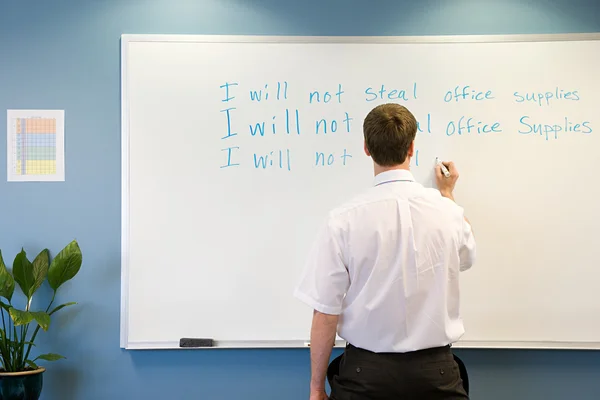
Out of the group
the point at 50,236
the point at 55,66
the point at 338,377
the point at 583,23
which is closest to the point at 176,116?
the point at 55,66

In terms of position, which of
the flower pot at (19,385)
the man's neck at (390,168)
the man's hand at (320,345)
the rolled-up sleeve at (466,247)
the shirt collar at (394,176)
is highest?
the man's neck at (390,168)

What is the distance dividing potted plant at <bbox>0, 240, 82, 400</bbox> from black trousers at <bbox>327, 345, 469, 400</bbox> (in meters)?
1.15

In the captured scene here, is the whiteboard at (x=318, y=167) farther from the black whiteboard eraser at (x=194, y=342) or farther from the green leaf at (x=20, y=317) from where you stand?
the green leaf at (x=20, y=317)

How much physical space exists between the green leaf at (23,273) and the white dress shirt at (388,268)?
1.15 m

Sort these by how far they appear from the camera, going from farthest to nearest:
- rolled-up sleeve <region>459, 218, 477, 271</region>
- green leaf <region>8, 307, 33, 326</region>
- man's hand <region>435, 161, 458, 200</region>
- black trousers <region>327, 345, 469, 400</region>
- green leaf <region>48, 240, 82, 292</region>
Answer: man's hand <region>435, 161, 458, 200</region>
green leaf <region>48, 240, 82, 292</region>
green leaf <region>8, 307, 33, 326</region>
rolled-up sleeve <region>459, 218, 477, 271</region>
black trousers <region>327, 345, 469, 400</region>

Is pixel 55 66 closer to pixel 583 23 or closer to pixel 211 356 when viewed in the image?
pixel 211 356

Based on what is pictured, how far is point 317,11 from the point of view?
2439mm

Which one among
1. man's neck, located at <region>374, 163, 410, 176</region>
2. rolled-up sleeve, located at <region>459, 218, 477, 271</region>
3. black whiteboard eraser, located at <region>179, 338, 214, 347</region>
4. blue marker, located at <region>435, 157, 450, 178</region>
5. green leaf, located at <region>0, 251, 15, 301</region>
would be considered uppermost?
blue marker, located at <region>435, 157, 450, 178</region>

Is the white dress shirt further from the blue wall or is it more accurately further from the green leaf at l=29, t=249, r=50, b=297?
the green leaf at l=29, t=249, r=50, b=297

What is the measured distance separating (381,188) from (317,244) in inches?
9.7

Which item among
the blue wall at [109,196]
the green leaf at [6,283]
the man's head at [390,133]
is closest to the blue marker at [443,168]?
the blue wall at [109,196]

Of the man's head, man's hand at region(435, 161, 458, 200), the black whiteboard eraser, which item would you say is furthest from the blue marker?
the black whiteboard eraser

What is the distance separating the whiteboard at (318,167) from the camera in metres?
2.35

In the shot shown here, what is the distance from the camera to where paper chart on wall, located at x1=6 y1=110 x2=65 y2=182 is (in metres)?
2.39
